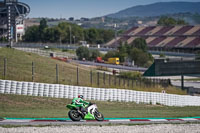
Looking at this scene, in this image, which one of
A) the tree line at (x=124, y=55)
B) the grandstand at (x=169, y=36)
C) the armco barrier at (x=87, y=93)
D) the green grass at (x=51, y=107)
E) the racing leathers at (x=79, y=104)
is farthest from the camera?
the grandstand at (x=169, y=36)

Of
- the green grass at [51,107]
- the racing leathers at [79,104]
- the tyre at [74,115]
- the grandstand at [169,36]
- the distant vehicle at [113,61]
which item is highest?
the grandstand at [169,36]

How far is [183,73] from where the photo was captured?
4862 centimetres

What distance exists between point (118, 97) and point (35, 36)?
152030mm

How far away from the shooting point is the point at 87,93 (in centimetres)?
3011

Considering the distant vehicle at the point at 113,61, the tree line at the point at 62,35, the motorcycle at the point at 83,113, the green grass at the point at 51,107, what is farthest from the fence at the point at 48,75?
the tree line at the point at 62,35

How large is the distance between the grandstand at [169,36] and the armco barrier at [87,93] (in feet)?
317

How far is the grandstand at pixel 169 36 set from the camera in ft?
444

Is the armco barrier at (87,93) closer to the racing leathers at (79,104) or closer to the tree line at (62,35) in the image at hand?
the racing leathers at (79,104)

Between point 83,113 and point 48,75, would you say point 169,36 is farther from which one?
point 83,113

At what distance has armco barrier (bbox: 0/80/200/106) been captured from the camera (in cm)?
2758

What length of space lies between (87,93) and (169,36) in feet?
411

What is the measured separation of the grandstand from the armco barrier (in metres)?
96.5

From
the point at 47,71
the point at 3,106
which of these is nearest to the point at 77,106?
the point at 3,106

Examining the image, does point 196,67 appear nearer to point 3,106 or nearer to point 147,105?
point 147,105
